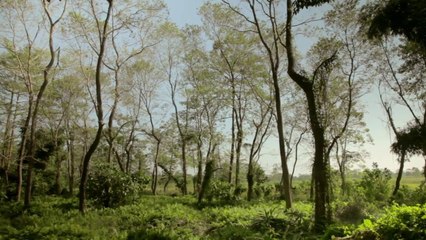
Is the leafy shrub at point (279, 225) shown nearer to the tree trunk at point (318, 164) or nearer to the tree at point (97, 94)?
the tree trunk at point (318, 164)

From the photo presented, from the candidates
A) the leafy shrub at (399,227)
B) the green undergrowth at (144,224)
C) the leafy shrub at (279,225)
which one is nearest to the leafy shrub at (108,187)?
the green undergrowth at (144,224)

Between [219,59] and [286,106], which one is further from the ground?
[219,59]

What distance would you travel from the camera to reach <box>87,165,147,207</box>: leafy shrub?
63.1 ft

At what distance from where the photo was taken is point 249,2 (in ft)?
65.5

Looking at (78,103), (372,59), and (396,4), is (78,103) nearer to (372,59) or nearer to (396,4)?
→ (372,59)

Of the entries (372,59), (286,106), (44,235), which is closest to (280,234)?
(44,235)

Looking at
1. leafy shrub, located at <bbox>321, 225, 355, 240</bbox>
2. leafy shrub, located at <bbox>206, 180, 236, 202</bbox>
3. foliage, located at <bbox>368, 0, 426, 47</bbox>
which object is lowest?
leafy shrub, located at <bbox>321, 225, 355, 240</bbox>

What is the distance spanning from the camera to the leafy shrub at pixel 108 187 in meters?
19.2

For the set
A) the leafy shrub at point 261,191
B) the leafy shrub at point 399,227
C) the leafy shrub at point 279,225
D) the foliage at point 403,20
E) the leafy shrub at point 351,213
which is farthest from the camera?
the leafy shrub at point 261,191

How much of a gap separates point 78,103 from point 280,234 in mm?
27729

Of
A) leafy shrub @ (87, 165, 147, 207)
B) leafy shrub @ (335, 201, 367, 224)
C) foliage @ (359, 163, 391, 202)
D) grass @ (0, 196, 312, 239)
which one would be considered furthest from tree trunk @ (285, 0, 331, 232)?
foliage @ (359, 163, 391, 202)

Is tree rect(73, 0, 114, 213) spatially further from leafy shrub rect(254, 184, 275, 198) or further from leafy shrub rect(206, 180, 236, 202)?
leafy shrub rect(254, 184, 275, 198)

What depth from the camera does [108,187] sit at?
63.3 ft

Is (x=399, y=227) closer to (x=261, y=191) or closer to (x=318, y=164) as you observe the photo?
(x=318, y=164)
